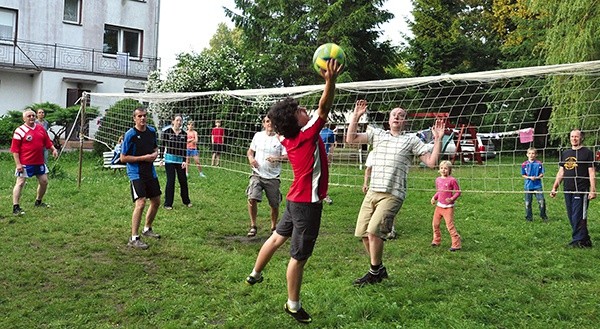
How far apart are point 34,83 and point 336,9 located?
12753 mm

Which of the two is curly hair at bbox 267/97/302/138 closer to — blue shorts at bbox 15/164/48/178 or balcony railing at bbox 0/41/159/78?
blue shorts at bbox 15/164/48/178

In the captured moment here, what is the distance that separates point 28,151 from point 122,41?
18.0 m

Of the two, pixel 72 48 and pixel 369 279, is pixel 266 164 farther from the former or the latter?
pixel 72 48

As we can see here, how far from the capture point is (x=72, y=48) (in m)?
24.2

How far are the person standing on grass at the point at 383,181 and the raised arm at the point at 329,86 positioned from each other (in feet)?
3.28

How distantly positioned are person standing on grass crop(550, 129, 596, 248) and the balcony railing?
809 inches

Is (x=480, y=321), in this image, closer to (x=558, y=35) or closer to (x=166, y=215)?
(x=166, y=215)

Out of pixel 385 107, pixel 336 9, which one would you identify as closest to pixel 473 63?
pixel 336 9

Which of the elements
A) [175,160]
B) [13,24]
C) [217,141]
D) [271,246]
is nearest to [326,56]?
[271,246]

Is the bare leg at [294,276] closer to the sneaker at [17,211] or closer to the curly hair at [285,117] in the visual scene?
the curly hair at [285,117]

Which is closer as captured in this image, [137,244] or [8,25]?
[137,244]

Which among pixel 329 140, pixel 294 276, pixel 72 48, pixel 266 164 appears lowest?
pixel 294 276

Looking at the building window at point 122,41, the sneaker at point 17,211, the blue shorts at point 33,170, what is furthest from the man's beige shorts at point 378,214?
the building window at point 122,41

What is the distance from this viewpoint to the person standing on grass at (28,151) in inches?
351
